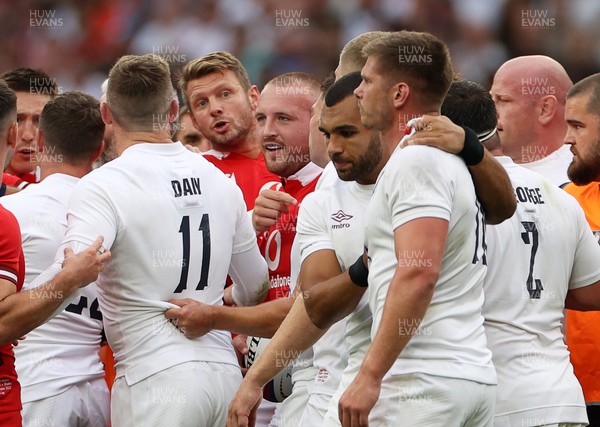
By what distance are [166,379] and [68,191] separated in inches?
50.1

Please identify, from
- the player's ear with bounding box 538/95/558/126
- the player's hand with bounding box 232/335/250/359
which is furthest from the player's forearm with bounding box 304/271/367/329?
the player's ear with bounding box 538/95/558/126

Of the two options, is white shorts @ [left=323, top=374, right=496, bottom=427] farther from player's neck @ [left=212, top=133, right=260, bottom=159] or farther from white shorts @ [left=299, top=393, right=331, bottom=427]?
player's neck @ [left=212, top=133, right=260, bottom=159]

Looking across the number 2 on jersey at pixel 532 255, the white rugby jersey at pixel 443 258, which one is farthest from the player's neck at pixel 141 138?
the number 2 on jersey at pixel 532 255

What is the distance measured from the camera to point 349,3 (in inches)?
486

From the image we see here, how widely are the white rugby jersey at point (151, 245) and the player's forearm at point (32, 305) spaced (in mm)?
262

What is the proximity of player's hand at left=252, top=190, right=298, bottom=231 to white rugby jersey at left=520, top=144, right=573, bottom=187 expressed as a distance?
71.9 inches

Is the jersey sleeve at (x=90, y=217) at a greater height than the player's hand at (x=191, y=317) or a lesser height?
greater

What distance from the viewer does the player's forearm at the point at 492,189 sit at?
4.07m

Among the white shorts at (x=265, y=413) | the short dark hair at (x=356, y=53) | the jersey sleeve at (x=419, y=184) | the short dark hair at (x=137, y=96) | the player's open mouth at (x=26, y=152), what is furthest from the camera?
the player's open mouth at (x=26, y=152)

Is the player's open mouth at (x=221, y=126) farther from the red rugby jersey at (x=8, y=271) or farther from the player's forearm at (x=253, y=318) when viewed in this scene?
the red rugby jersey at (x=8, y=271)

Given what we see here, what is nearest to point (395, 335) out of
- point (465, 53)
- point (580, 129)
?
point (580, 129)

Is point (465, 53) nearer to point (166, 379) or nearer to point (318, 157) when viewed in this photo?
point (318, 157)

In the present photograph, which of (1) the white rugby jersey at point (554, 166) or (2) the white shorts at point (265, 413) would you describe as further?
(1) the white rugby jersey at point (554, 166)

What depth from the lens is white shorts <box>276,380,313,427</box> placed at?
5.24m
